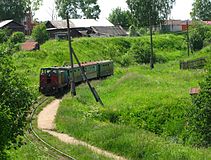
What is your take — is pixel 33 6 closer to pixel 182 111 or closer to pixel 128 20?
pixel 128 20

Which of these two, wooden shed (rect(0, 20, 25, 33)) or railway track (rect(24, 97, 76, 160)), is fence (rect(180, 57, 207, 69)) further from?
wooden shed (rect(0, 20, 25, 33))

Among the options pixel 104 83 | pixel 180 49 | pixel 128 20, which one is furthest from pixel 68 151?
pixel 128 20

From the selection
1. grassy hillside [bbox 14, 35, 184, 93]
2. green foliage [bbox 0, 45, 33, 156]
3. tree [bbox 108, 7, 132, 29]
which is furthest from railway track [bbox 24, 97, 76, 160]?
tree [bbox 108, 7, 132, 29]

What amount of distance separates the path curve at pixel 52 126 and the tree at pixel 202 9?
9431cm

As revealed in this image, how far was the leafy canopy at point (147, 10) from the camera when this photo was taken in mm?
87625

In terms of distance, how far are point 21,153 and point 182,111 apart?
12.1m

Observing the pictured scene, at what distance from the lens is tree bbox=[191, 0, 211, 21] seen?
11738 cm

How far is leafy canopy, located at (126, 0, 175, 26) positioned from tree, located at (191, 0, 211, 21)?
27248 millimetres

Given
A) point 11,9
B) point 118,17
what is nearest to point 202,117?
point 11,9

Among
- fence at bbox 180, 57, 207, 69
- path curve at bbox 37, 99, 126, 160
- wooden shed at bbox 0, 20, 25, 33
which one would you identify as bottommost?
path curve at bbox 37, 99, 126, 160

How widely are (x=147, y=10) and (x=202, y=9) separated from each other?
36.8m

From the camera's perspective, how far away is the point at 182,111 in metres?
25.6

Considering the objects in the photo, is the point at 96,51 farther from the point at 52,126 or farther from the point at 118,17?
the point at 118,17

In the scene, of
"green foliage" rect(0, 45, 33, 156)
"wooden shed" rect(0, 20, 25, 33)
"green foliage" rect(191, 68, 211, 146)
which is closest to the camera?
"green foliage" rect(0, 45, 33, 156)
